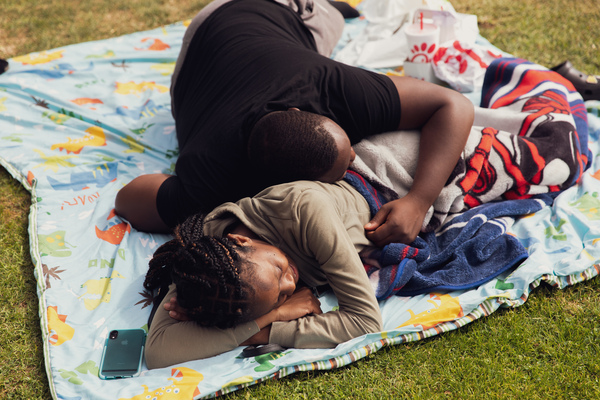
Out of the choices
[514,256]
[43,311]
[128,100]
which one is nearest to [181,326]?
[43,311]

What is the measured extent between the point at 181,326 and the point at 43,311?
2.37 ft

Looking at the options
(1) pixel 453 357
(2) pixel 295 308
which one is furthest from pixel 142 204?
(1) pixel 453 357

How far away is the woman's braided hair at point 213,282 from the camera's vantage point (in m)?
2.02

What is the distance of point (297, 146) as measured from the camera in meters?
2.28

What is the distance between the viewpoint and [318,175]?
2420 mm

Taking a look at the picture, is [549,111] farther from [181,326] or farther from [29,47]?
[29,47]

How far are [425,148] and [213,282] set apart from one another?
52.1 inches

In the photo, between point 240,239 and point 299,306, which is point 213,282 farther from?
point 299,306

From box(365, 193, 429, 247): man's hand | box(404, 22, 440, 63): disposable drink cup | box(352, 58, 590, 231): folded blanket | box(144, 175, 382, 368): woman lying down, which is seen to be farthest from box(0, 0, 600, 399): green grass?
box(404, 22, 440, 63): disposable drink cup

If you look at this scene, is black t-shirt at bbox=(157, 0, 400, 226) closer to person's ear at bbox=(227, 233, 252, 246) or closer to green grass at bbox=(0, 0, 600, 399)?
person's ear at bbox=(227, 233, 252, 246)

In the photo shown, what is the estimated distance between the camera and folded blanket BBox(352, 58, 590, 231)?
2.76 metres

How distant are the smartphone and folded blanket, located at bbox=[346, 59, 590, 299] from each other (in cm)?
110

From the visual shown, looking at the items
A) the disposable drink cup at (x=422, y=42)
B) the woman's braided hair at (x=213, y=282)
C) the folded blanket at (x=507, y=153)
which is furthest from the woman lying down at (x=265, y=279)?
the disposable drink cup at (x=422, y=42)

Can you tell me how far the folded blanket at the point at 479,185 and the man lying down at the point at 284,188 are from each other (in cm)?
2
